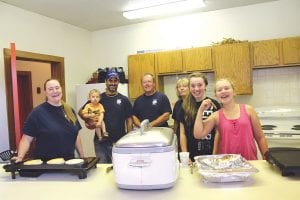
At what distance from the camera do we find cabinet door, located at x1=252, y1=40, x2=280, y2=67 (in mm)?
3566

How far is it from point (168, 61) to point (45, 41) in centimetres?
171

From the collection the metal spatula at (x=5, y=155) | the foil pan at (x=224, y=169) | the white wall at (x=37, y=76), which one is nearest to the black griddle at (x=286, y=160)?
the foil pan at (x=224, y=169)

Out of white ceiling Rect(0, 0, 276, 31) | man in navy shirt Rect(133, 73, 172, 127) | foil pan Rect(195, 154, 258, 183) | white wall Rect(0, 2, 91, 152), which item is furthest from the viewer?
white ceiling Rect(0, 0, 276, 31)

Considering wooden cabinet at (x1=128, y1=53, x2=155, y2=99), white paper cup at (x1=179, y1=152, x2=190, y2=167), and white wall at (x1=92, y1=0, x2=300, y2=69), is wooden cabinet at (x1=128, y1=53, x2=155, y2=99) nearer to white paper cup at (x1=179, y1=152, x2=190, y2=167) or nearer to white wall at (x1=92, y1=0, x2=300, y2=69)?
white wall at (x1=92, y1=0, x2=300, y2=69)

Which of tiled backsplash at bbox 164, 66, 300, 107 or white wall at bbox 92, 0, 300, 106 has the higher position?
white wall at bbox 92, 0, 300, 106

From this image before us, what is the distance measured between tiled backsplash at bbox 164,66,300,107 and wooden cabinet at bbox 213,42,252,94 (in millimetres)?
254

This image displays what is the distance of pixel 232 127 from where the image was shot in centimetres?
184

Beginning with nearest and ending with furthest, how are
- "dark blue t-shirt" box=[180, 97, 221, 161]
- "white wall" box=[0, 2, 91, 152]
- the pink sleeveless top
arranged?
the pink sleeveless top → "dark blue t-shirt" box=[180, 97, 221, 161] → "white wall" box=[0, 2, 91, 152]

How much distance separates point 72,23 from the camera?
4344mm

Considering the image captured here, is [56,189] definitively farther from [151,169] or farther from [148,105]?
[148,105]

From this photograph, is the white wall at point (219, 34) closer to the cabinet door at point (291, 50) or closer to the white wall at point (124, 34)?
the white wall at point (124, 34)

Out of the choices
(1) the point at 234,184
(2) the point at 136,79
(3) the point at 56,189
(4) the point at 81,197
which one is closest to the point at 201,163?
(1) the point at 234,184

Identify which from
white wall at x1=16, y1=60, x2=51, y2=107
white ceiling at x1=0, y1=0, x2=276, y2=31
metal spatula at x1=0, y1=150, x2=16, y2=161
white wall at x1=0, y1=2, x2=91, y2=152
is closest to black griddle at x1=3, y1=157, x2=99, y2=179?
metal spatula at x1=0, y1=150, x2=16, y2=161

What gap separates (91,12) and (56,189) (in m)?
2.95
